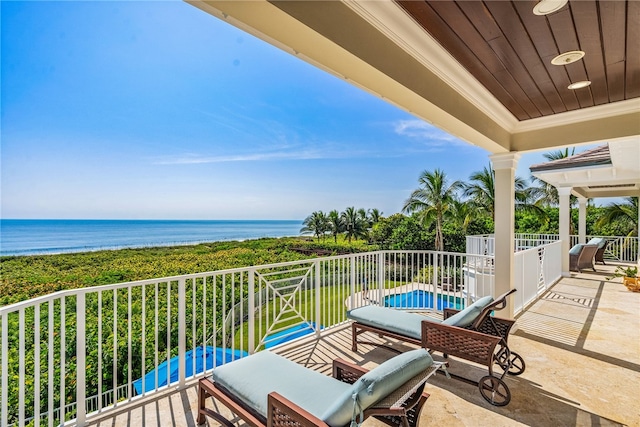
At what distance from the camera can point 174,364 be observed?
7.01m

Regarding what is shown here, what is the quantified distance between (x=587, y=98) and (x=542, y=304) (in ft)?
13.0

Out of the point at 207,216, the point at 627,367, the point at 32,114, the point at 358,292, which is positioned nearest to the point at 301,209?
the point at 207,216

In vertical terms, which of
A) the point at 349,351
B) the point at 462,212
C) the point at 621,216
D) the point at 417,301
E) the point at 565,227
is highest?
the point at 462,212

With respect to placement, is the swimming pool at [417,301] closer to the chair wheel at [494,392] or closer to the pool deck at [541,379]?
the pool deck at [541,379]

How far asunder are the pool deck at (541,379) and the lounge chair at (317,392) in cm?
48

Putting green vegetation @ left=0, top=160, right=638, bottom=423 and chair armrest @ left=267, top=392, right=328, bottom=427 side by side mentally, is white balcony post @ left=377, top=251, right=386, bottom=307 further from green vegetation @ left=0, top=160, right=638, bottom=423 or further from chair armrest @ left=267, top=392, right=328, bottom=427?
chair armrest @ left=267, top=392, right=328, bottom=427

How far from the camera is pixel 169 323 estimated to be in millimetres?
3164

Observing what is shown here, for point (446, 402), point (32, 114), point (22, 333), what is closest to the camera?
point (22, 333)

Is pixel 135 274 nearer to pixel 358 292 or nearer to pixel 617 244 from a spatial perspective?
pixel 358 292

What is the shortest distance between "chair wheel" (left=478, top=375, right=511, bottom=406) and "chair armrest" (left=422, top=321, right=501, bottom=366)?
0.17 metres

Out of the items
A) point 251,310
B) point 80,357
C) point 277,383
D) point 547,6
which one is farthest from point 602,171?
point 80,357

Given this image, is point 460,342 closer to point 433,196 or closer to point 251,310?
point 251,310

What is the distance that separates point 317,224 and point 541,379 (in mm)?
28669

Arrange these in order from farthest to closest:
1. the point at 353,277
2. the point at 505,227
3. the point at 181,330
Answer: the point at 353,277 < the point at 505,227 < the point at 181,330
